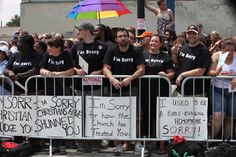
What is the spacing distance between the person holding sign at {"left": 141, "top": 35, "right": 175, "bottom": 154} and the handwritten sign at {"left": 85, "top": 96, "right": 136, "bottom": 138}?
314 millimetres

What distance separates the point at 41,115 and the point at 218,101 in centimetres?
288

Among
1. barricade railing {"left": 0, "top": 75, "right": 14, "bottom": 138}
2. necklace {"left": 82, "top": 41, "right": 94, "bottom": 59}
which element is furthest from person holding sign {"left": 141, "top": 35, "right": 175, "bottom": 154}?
barricade railing {"left": 0, "top": 75, "right": 14, "bottom": 138}

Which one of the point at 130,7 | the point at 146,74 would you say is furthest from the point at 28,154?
the point at 130,7

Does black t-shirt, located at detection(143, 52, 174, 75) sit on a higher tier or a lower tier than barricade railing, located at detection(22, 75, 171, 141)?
higher

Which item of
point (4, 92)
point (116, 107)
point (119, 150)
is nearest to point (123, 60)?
point (116, 107)

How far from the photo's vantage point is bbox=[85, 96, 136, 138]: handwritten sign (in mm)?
7516

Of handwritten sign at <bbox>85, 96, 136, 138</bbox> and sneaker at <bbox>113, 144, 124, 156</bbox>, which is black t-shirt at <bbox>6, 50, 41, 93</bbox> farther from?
sneaker at <bbox>113, 144, 124, 156</bbox>

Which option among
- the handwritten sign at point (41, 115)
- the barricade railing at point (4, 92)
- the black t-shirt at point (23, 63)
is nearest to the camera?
the handwritten sign at point (41, 115)

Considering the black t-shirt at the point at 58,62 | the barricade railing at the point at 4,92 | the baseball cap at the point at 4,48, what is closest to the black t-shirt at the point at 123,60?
the black t-shirt at the point at 58,62

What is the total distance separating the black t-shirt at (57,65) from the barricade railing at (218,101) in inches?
75.6

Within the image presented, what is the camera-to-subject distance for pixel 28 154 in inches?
298

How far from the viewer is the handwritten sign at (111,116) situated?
7.52m

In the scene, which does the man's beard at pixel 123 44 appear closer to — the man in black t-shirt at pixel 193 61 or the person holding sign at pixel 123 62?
the person holding sign at pixel 123 62

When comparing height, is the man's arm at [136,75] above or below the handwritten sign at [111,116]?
above
